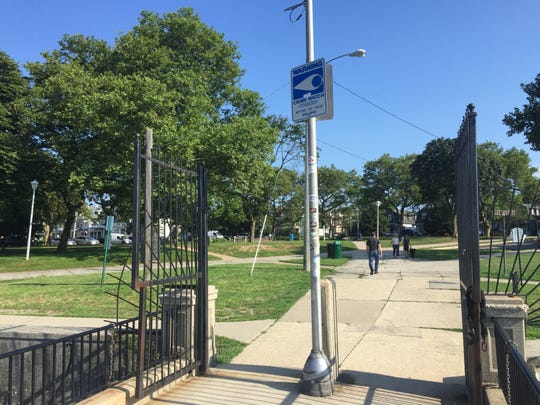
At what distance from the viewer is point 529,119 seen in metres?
23.6

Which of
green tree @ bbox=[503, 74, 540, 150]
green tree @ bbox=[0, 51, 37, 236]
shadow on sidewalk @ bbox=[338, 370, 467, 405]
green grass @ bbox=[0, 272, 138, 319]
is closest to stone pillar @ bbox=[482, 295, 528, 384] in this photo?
shadow on sidewalk @ bbox=[338, 370, 467, 405]

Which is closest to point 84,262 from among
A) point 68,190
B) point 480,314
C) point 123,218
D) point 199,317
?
point 123,218

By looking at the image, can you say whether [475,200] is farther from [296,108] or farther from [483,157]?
[483,157]

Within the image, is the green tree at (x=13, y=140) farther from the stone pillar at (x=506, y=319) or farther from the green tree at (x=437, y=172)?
the green tree at (x=437, y=172)

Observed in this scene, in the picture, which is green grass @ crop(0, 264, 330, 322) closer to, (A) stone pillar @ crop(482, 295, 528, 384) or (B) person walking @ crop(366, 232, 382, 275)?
(B) person walking @ crop(366, 232, 382, 275)

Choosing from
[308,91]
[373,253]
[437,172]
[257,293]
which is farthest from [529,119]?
[437,172]

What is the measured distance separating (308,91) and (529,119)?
23223 mm

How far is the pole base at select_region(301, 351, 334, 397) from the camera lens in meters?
4.74

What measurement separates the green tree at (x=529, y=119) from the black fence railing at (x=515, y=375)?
22972mm

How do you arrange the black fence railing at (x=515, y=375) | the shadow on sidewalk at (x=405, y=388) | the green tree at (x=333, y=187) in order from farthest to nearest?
the green tree at (x=333, y=187) → the shadow on sidewalk at (x=405, y=388) → the black fence railing at (x=515, y=375)

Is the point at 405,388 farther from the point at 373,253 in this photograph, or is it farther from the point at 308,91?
the point at 373,253

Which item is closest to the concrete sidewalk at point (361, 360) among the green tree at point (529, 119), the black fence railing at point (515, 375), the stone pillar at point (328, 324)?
the stone pillar at point (328, 324)

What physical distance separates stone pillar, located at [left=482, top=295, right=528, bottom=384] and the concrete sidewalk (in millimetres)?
494

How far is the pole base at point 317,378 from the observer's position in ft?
15.5
